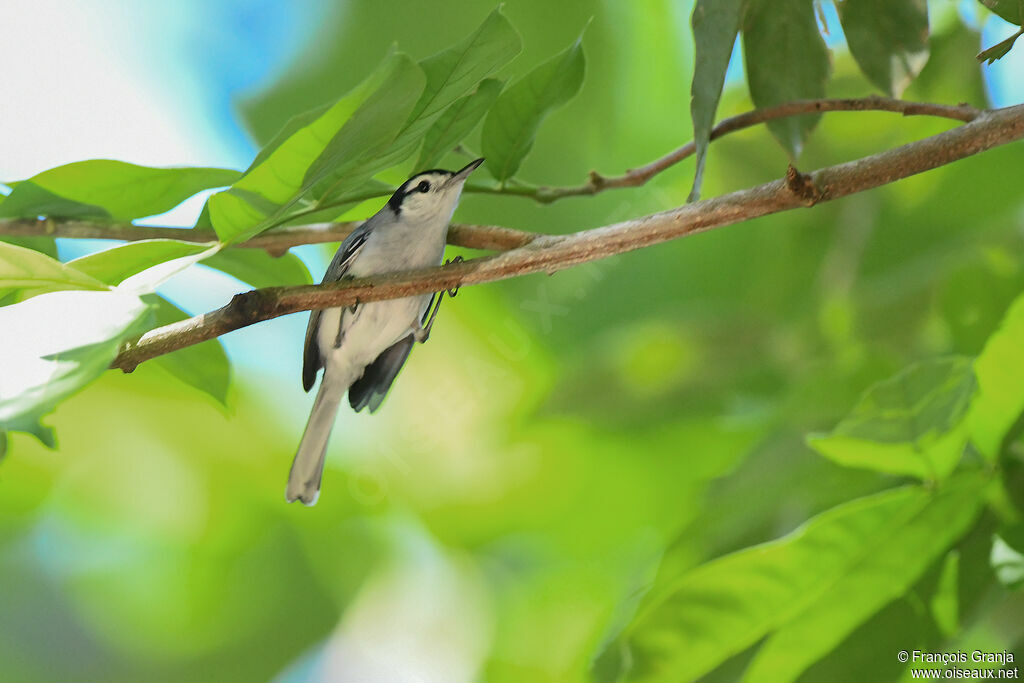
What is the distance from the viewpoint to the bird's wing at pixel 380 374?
88 cm

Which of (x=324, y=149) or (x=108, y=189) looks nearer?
(x=324, y=149)

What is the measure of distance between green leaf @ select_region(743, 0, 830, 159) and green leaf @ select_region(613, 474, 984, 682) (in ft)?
0.99

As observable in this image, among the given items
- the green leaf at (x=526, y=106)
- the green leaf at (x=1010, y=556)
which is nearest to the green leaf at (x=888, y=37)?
the green leaf at (x=526, y=106)

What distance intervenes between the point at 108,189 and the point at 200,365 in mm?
146

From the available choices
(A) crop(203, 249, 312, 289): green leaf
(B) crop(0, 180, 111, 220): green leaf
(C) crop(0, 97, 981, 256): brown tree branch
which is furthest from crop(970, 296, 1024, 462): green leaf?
(B) crop(0, 180, 111, 220): green leaf

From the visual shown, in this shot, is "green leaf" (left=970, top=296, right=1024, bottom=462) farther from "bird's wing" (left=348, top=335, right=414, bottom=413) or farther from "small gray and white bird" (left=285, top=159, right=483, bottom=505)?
"bird's wing" (left=348, top=335, right=414, bottom=413)

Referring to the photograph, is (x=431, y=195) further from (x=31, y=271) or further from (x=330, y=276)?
(x=31, y=271)

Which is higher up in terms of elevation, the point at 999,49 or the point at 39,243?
the point at 39,243

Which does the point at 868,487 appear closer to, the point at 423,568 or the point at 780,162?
the point at 780,162

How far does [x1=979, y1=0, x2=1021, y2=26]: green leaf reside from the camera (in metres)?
0.56

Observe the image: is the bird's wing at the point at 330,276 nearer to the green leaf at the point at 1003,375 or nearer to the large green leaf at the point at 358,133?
the large green leaf at the point at 358,133

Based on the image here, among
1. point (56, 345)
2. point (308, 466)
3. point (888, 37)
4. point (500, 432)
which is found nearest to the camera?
point (56, 345)

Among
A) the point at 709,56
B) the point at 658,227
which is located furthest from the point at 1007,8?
the point at 658,227

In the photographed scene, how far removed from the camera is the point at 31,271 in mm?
374
